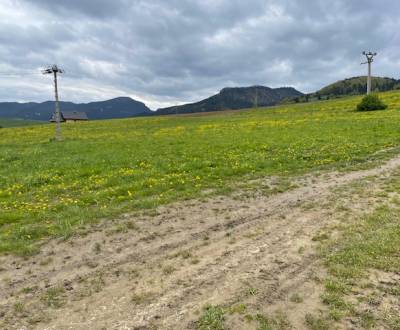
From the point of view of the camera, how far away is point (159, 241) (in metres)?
9.47

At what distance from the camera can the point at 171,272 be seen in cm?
767

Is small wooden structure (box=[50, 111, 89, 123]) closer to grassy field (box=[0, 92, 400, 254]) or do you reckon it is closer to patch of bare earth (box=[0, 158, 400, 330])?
grassy field (box=[0, 92, 400, 254])

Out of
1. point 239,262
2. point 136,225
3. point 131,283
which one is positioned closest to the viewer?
point 131,283

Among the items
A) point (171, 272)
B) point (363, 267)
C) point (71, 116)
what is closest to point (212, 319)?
point (171, 272)

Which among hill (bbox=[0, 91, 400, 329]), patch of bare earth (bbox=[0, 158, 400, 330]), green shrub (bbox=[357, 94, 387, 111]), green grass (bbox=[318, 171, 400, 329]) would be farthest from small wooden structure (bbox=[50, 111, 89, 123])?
green grass (bbox=[318, 171, 400, 329])

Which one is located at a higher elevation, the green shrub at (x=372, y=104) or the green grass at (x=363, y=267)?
the green shrub at (x=372, y=104)

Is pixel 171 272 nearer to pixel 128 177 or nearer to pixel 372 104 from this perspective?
pixel 128 177

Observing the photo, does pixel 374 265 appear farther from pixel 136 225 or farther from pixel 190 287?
pixel 136 225

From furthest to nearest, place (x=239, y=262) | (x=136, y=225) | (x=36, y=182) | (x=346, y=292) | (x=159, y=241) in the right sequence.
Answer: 1. (x=36, y=182)
2. (x=136, y=225)
3. (x=159, y=241)
4. (x=239, y=262)
5. (x=346, y=292)

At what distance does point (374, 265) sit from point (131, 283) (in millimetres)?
4935

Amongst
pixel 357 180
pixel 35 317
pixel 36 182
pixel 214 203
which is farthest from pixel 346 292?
pixel 36 182

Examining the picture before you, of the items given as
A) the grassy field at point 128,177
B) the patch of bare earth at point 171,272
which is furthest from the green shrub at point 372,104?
the patch of bare earth at point 171,272

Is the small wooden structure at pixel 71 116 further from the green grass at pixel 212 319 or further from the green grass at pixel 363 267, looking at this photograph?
the green grass at pixel 212 319

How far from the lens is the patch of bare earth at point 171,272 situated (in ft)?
20.5
